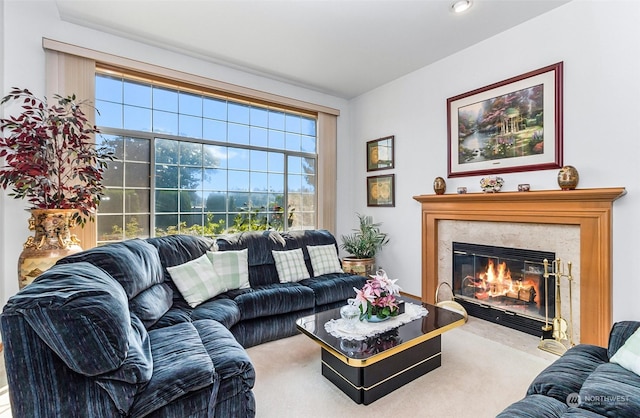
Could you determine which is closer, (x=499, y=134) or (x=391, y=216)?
(x=499, y=134)

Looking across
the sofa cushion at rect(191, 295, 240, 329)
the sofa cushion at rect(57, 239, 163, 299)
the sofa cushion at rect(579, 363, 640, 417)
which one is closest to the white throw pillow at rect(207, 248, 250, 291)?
the sofa cushion at rect(191, 295, 240, 329)

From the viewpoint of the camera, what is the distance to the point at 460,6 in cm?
273

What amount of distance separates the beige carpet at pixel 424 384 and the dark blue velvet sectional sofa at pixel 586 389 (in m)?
0.57

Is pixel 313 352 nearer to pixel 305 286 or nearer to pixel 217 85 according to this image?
pixel 305 286

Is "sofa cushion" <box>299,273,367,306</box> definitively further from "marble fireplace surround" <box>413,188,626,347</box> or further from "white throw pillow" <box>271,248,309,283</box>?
"marble fireplace surround" <box>413,188,626,347</box>

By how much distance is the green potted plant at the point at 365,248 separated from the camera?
4.27 m

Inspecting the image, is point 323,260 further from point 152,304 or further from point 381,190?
point 152,304

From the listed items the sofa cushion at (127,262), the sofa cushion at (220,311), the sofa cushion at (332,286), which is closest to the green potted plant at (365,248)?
the sofa cushion at (332,286)

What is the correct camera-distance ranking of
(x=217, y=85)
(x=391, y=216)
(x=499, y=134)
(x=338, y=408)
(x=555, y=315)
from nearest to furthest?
(x=338, y=408), (x=555, y=315), (x=499, y=134), (x=217, y=85), (x=391, y=216)

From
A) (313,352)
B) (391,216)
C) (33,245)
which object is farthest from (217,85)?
(313,352)

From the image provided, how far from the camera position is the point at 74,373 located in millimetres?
1198

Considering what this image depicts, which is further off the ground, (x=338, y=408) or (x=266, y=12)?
(x=266, y=12)

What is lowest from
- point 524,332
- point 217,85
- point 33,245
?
point 524,332

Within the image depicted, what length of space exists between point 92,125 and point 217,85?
1.46 m
